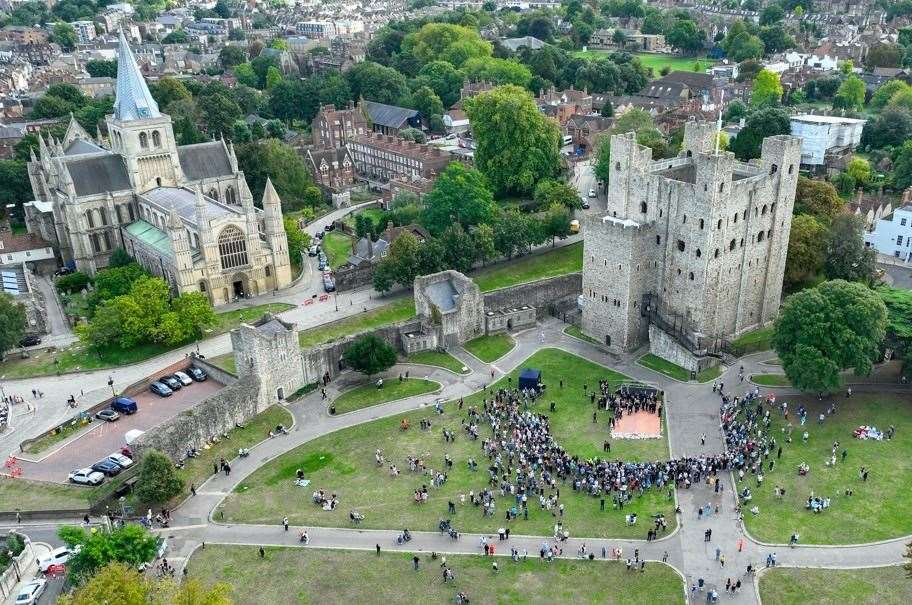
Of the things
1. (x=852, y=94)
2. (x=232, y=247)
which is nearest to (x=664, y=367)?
(x=232, y=247)

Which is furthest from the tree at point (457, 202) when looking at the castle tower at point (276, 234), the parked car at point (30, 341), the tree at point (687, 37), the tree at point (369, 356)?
the tree at point (687, 37)

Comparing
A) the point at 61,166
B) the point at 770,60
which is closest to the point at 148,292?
the point at 61,166

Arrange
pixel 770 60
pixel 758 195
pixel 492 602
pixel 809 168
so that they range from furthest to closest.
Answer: pixel 770 60, pixel 809 168, pixel 758 195, pixel 492 602

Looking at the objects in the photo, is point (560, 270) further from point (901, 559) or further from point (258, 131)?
point (258, 131)

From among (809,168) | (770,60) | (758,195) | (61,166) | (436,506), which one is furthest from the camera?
(770,60)

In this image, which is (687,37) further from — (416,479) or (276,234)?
(416,479)

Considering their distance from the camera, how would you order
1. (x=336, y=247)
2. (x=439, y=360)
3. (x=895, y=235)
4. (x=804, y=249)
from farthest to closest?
(x=336, y=247) < (x=895, y=235) < (x=804, y=249) < (x=439, y=360)
